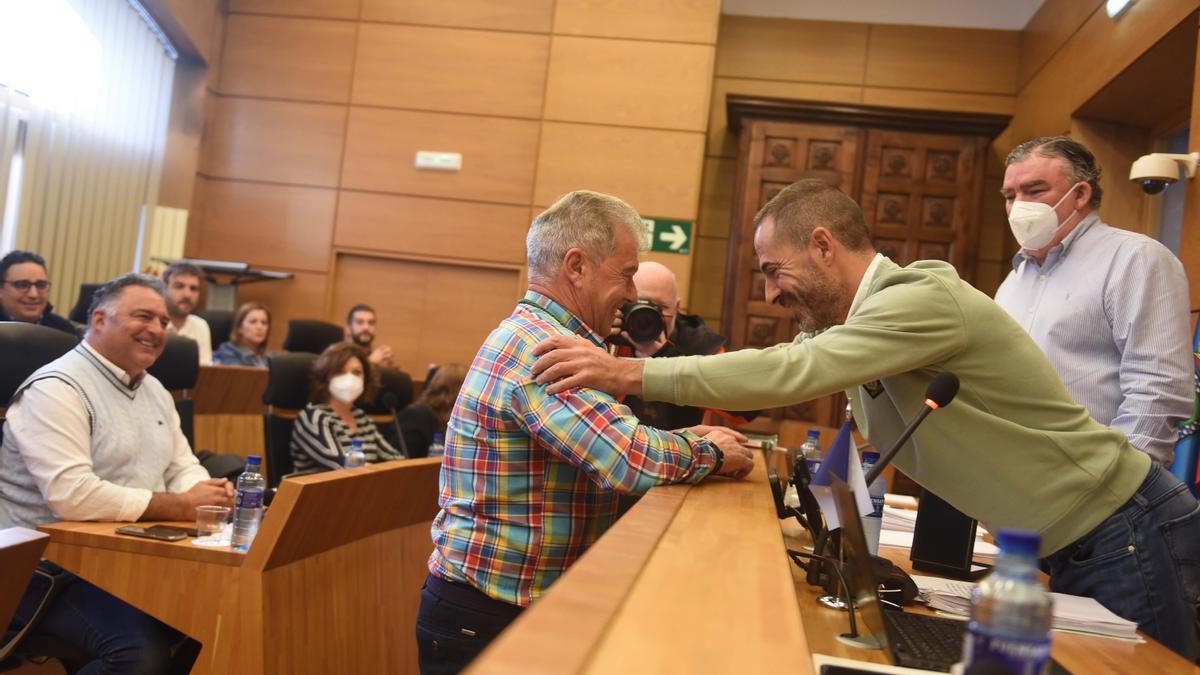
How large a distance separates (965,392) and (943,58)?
6.34 m

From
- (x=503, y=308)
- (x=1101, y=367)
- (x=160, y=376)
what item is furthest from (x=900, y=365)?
(x=503, y=308)

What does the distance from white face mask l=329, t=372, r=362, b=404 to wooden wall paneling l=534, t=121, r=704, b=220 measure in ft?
10.1

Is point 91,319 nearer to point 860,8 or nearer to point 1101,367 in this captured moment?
point 1101,367

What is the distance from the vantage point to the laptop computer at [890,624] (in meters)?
1.17

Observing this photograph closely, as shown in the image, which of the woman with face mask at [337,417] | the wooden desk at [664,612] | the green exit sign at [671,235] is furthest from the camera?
the green exit sign at [671,235]

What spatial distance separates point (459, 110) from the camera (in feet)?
23.7

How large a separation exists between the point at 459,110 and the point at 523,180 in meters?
0.69

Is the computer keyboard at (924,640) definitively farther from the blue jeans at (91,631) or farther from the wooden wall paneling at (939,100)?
the wooden wall paneling at (939,100)

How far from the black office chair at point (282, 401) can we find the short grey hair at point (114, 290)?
1.20m

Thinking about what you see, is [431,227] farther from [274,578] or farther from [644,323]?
[644,323]

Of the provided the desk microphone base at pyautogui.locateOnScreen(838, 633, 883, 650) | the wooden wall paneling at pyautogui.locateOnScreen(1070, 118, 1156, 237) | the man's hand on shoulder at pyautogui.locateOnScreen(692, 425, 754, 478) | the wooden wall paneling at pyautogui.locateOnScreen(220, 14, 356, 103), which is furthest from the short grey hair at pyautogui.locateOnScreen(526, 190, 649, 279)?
the wooden wall paneling at pyautogui.locateOnScreen(220, 14, 356, 103)

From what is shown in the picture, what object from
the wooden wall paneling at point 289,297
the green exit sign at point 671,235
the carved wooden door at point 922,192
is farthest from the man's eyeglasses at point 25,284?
the carved wooden door at point 922,192

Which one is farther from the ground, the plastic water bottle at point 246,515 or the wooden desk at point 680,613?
the wooden desk at point 680,613

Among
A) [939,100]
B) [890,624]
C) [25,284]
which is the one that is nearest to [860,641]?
[890,624]
